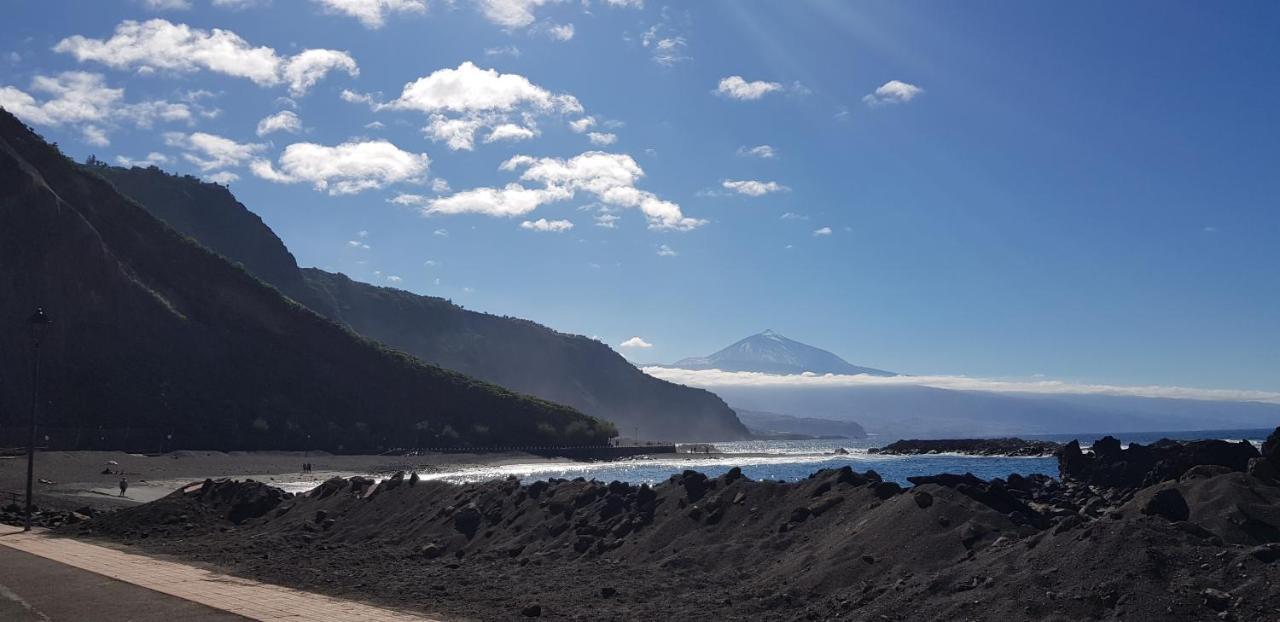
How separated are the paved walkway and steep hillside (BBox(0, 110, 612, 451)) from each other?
187 feet

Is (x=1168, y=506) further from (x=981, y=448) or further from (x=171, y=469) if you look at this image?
(x=981, y=448)

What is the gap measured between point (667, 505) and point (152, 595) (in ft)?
33.0

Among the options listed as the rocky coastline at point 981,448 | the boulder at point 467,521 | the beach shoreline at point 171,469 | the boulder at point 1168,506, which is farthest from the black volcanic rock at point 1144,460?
the rocky coastline at point 981,448

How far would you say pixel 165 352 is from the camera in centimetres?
9000

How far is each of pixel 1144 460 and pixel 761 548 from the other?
125 feet

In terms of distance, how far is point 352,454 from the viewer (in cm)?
9719

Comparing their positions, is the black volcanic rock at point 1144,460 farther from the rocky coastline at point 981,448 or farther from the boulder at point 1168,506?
the rocky coastline at point 981,448

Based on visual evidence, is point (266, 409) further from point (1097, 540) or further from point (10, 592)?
point (1097, 540)

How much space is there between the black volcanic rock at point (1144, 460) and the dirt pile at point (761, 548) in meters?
18.3

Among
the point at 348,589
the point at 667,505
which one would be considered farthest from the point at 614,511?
the point at 348,589

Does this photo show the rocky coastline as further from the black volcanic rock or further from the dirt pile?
the dirt pile

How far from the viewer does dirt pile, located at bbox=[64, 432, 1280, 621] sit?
1166 cm

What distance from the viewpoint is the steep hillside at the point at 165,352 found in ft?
261

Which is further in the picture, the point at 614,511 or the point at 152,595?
the point at 614,511
